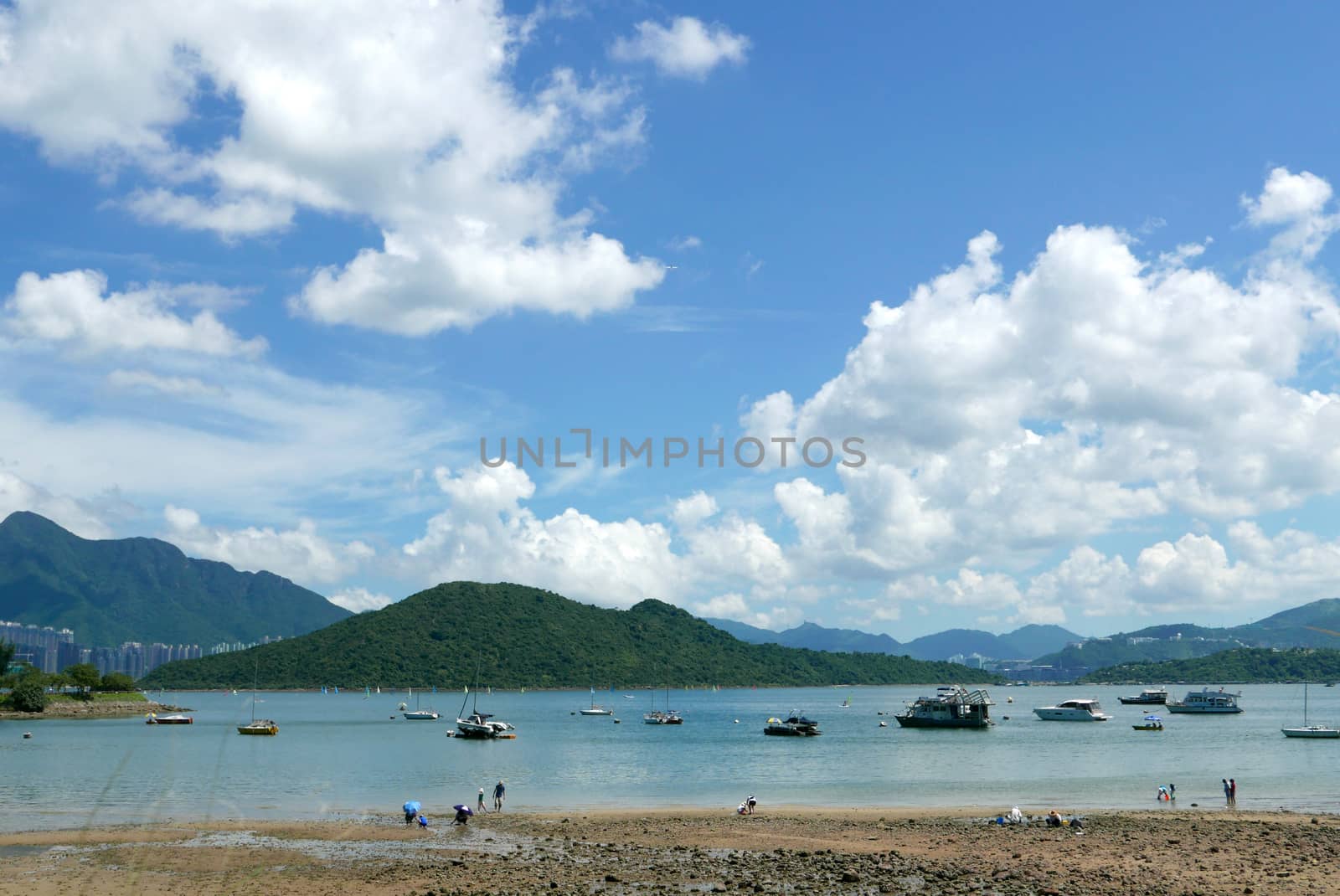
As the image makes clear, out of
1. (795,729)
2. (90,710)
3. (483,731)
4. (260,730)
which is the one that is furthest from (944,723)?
(90,710)

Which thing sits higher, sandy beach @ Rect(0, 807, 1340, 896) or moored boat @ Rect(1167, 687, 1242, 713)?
sandy beach @ Rect(0, 807, 1340, 896)

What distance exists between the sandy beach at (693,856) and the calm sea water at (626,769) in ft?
25.9

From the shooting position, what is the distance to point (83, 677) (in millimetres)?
185875

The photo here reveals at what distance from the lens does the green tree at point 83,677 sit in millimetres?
185500

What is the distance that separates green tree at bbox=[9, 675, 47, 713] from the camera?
15962cm

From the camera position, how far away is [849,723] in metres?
163

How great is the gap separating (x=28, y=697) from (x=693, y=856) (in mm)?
156452

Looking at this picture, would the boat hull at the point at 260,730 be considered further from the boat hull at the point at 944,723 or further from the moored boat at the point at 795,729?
the boat hull at the point at 944,723

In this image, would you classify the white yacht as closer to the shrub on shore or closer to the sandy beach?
the sandy beach

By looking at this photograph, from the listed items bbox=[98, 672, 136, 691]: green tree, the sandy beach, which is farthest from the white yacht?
bbox=[98, 672, 136, 691]: green tree

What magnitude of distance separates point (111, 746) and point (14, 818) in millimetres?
61576

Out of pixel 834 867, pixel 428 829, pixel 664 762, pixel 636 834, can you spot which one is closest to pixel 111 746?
pixel 664 762

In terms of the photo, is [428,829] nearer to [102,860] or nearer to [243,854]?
[243,854]

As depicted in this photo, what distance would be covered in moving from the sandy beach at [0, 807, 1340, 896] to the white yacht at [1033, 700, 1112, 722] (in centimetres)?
12153
